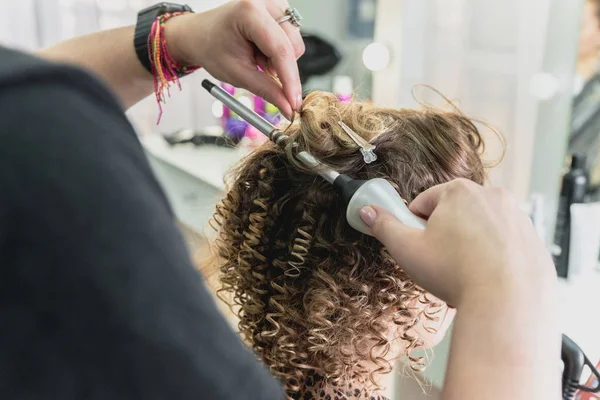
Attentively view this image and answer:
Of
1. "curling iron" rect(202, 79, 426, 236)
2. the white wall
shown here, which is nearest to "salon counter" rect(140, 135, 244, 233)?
the white wall

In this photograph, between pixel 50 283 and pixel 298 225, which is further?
pixel 298 225

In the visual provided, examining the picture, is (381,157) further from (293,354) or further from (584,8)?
(584,8)

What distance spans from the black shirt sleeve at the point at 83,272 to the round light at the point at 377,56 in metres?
1.55

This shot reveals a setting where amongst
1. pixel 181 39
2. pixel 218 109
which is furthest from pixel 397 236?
pixel 218 109

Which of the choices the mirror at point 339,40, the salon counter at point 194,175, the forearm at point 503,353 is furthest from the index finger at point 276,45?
the mirror at point 339,40

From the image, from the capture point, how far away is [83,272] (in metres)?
0.23

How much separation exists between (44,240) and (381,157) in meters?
0.59

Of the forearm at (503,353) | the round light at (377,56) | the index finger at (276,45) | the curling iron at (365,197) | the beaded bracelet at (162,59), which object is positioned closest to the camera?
the forearm at (503,353)

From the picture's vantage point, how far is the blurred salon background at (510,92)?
1223 millimetres

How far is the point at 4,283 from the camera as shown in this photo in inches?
8.9

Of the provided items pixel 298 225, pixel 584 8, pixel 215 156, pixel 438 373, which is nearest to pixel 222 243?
pixel 298 225

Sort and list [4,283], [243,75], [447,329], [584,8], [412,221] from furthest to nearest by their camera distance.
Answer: [584,8] → [447,329] → [243,75] → [412,221] → [4,283]

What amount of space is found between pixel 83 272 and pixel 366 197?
36 centimetres

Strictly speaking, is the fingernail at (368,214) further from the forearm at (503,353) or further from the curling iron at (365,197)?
the forearm at (503,353)
